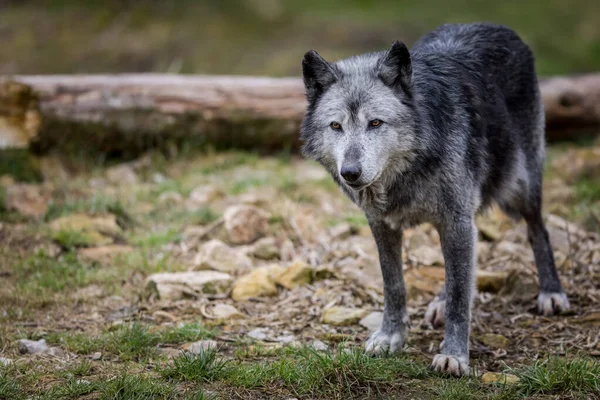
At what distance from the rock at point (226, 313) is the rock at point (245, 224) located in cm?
136

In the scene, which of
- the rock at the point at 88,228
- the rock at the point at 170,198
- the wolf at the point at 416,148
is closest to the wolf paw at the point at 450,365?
the wolf at the point at 416,148

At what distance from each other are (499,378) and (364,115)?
5.99 ft

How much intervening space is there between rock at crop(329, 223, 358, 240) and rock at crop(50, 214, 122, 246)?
2245mm

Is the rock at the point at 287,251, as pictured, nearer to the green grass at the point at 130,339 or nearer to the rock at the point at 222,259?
the rock at the point at 222,259

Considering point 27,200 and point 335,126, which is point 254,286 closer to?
point 335,126

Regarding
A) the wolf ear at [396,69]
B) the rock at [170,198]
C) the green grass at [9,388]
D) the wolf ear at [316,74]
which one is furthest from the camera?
the rock at [170,198]

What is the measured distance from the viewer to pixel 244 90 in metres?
8.89

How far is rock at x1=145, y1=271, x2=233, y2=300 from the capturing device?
18.0 feet

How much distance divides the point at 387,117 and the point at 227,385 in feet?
6.36

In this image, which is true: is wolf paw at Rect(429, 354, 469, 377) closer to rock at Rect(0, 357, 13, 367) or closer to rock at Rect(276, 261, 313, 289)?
rock at Rect(276, 261, 313, 289)

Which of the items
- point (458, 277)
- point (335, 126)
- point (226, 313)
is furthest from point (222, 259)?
point (458, 277)

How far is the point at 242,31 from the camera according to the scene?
1455 centimetres

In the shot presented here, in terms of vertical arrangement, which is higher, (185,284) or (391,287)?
(391,287)

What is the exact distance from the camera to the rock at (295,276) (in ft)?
18.7
